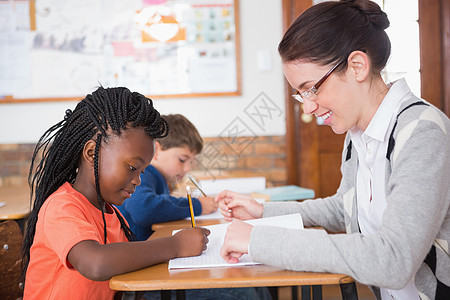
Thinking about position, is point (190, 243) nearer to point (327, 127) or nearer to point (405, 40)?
point (327, 127)

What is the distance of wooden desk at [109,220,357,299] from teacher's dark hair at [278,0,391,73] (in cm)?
49

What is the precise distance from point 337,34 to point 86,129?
65 cm

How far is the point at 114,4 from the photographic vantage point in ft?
9.89

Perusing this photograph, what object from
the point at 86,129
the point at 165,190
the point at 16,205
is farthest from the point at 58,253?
the point at 16,205

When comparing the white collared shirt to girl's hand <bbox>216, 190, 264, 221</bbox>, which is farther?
girl's hand <bbox>216, 190, 264, 221</bbox>

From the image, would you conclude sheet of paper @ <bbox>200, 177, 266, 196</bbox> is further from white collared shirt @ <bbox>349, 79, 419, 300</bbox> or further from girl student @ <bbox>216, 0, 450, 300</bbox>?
white collared shirt @ <bbox>349, 79, 419, 300</bbox>

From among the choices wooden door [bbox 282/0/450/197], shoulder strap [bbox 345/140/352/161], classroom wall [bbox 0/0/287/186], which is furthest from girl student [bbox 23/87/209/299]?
wooden door [bbox 282/0/450/197]

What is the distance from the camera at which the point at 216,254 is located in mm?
1074

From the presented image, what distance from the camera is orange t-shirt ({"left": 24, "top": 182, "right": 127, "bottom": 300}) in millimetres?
1008

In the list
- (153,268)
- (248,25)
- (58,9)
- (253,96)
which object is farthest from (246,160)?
(153,268)

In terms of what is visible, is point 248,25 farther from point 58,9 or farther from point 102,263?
point 102,263

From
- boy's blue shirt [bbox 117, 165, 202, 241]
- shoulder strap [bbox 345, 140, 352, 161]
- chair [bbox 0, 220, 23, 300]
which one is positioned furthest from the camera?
boy's blue shirt [bbox 117, 165, 202, 241]

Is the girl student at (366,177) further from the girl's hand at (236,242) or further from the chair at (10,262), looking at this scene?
the chair at (10,262)

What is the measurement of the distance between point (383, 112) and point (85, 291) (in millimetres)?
805
